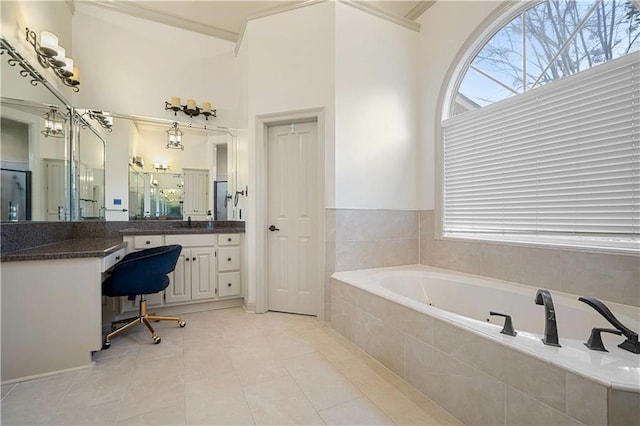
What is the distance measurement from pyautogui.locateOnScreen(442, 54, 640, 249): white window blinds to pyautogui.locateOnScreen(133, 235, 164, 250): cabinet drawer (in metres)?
3.02

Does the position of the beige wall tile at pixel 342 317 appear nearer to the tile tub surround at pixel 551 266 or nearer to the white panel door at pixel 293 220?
the white panel door at pixel 293 220

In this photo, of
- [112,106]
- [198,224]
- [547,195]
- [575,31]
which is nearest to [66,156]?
[112,106]

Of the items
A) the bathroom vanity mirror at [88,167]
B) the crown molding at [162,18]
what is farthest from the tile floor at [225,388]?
the crown molding at [162,18]

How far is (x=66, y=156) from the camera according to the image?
2.58 meters

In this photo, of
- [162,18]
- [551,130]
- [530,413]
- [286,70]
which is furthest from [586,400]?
[162,18]

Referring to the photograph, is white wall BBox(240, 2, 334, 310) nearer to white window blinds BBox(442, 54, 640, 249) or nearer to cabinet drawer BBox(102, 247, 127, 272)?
cabinet drawer BBox(102, 247, 127, 272)

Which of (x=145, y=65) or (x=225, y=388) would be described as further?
(x=145, y=65)

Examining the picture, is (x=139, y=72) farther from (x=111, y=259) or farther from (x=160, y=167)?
(x=111, y=259)

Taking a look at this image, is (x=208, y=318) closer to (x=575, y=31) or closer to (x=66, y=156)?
(x=66, y=156)

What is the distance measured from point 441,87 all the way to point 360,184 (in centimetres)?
132

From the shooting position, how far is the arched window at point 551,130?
5.52 feet

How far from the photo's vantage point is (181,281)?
2910 millimetres

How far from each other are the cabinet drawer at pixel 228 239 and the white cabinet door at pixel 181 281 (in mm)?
343

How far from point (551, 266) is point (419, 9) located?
2888 millimetres
